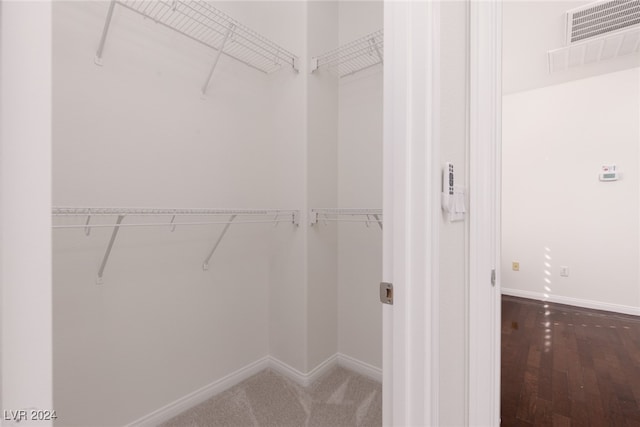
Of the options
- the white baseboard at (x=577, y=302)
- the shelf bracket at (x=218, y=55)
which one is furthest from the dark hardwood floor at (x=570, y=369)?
the shelf bracket at (x=218, y=55)

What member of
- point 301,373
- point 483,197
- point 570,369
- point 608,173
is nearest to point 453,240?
point 483,197

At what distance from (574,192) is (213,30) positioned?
4.30 m

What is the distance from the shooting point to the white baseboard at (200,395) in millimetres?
1614

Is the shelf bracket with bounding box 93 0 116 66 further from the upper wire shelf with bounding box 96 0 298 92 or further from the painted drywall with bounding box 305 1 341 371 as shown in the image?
the painted drywall with bounding box 305 1 341 371

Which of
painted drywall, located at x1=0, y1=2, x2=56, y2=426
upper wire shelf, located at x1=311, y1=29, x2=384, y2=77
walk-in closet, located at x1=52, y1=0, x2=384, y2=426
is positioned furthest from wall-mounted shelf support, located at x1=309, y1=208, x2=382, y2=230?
painted drywall, located at x1=0, y1=2, x2=56, y2=426

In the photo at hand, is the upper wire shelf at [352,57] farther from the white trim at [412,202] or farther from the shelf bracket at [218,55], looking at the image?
the white trim at [412,202]

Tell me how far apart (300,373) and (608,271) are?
152 inches

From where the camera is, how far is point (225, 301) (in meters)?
1.96

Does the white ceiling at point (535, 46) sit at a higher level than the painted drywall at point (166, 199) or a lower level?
higher

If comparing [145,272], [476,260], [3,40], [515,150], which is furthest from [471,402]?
[515,150]

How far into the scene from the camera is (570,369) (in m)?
2.27

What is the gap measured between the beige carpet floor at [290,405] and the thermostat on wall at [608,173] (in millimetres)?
3613

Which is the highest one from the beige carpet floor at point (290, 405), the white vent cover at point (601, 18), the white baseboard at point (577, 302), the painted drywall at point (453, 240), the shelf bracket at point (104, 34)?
the white vent cover at point (601, 18)

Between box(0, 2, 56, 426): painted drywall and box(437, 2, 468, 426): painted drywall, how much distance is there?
2.56 ft
